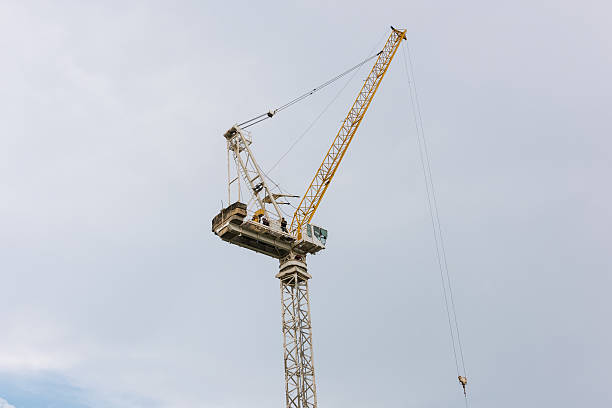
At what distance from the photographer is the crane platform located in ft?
308

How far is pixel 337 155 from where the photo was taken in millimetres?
111500

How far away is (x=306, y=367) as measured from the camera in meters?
94.6

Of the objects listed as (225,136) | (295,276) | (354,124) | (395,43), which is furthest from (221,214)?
(395,43)

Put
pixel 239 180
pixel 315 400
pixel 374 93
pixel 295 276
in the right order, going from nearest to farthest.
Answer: pixel 315 400 → pixel 295 276 → pixel 239 180 → pixel 374 93

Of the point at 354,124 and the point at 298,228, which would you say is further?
the point at 354,124

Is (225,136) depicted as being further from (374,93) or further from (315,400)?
(315,400)

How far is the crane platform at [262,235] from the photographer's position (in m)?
93.8

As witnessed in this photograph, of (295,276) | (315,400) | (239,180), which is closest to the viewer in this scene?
(315,400)

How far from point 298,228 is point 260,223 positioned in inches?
241

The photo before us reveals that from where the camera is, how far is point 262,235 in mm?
97062

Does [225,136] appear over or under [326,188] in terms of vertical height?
over

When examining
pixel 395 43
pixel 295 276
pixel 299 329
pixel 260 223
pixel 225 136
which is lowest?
pixel 299 329

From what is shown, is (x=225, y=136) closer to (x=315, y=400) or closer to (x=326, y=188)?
(x=326, y=188)

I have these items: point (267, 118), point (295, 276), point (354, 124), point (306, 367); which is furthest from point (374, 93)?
point (306, 367)
